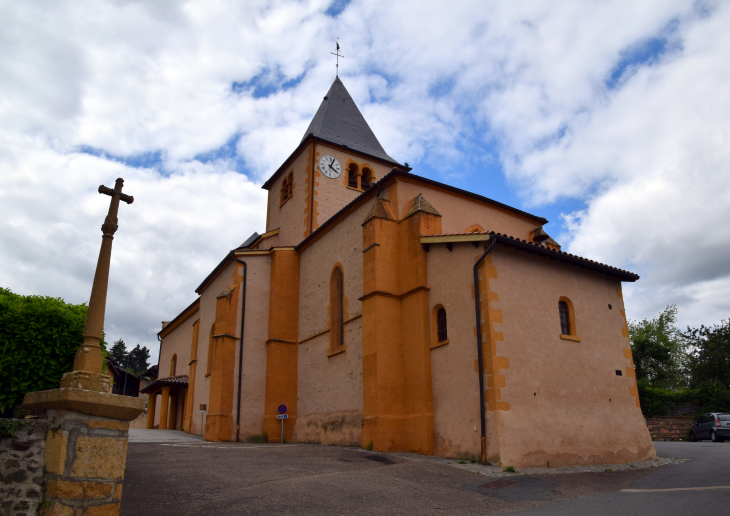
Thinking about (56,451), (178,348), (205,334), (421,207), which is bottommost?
(56,451)

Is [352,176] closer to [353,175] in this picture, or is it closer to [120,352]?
[353,175]

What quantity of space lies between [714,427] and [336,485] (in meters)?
18.9

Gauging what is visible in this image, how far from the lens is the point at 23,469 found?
510 centimetres

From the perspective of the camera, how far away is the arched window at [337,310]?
1852 centimetres

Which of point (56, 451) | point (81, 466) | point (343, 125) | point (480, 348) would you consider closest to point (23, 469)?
point (56, 451)

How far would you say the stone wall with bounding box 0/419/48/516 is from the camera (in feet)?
16.4

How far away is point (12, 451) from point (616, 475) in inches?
451

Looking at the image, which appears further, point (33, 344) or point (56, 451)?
point (33, 344)

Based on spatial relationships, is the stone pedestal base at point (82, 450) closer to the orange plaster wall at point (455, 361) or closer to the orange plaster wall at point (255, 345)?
the orange plaster wall at point (455, 361)

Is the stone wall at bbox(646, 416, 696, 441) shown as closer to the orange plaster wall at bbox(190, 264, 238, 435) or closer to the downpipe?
the downpipe

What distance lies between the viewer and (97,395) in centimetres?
523

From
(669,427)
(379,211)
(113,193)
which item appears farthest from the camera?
(669,427)

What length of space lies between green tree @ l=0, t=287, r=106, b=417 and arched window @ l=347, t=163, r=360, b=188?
685 inches

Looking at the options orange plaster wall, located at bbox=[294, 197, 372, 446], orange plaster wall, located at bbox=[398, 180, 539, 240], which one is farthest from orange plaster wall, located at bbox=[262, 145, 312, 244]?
orange plaster wall, located at bbox=[398, 180, 539, 240]
